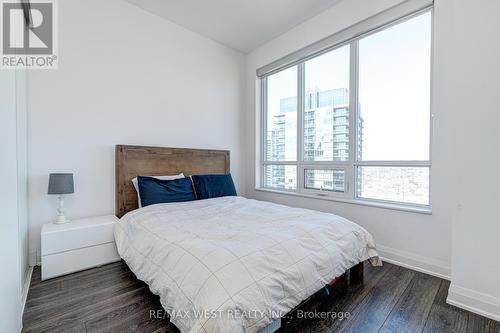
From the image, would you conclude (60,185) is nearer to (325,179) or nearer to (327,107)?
(325,179)

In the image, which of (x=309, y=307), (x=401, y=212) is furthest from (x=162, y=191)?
(x=401, y=212)

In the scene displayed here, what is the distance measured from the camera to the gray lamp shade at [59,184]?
2.23 metres

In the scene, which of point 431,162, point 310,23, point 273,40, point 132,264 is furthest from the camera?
point 273,40

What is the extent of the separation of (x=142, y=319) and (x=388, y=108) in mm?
3036

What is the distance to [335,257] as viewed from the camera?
1.70m

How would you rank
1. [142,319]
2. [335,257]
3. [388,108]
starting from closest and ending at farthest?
[142,319] < [335,257] < [388,108]

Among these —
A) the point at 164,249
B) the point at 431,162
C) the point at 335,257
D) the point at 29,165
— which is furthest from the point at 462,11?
the point at 29,165

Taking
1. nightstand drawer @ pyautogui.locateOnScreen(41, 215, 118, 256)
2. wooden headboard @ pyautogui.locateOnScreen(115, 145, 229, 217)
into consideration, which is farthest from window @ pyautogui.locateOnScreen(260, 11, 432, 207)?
nightstand drawer @ pyautogui.locateOnScreen(41, 215, 118, 256)

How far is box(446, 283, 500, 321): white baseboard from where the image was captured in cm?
161

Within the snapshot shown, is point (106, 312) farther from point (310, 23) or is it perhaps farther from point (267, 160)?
point (310, 23)

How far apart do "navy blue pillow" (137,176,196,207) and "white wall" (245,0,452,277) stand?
161 cm

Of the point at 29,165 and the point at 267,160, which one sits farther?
the point at 267,160

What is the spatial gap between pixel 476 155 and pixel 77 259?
3469 mm

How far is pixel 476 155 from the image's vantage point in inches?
66.4
